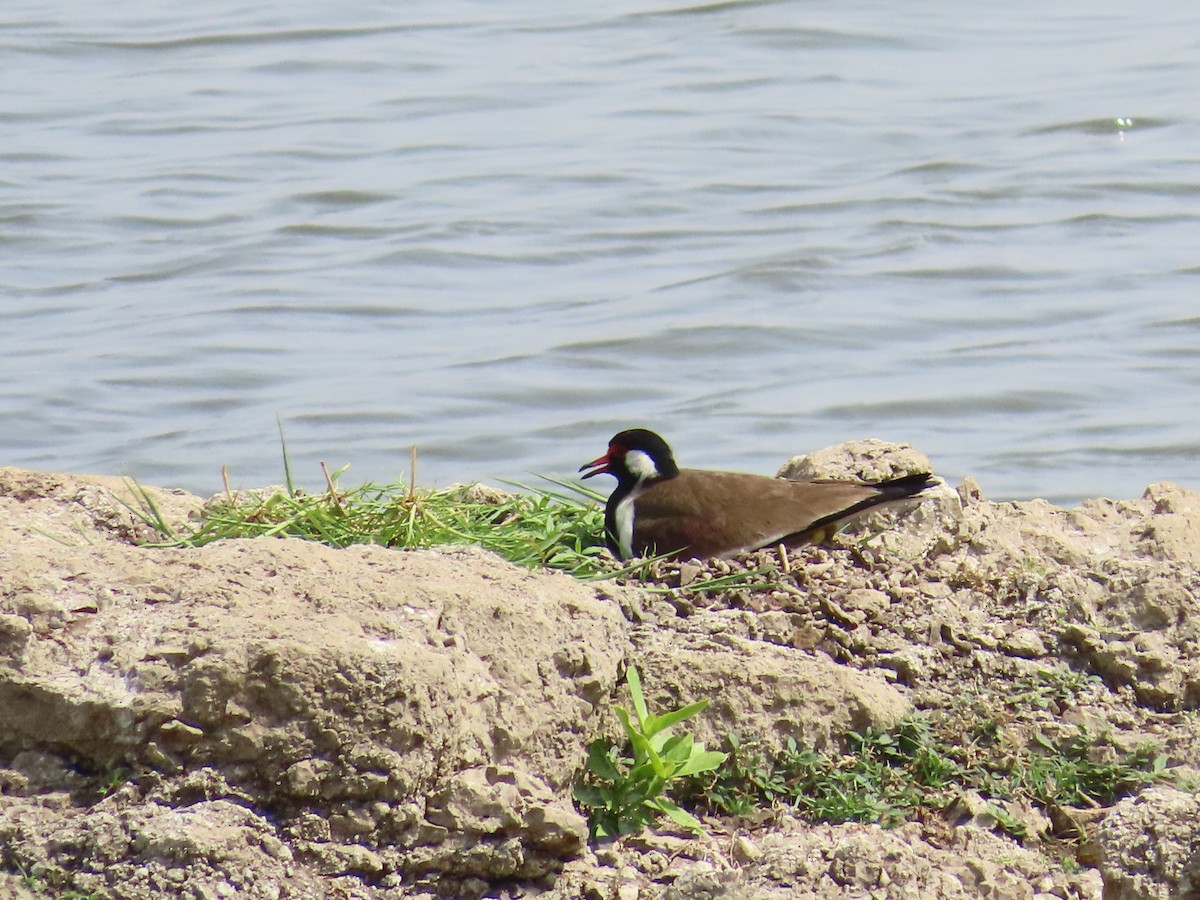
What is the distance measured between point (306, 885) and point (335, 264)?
9.65m

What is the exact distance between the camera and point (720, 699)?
13.0 ft

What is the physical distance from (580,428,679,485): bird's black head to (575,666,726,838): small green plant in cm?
157

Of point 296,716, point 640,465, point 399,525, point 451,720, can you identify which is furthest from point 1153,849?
point 640,465

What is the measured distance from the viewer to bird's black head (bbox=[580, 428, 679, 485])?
523 centimetres

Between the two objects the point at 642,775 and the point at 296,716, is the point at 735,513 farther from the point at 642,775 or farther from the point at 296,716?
the point at 296,716

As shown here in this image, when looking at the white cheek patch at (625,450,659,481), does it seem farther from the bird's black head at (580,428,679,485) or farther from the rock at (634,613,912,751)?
the rock at (634,613,912,751)

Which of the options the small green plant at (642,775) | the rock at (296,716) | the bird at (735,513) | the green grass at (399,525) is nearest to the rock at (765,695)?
the small green plant at (642,775)

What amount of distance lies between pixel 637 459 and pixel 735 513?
507 millimetres

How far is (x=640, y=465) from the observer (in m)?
5.25

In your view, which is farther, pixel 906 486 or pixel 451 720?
pixel 906 486

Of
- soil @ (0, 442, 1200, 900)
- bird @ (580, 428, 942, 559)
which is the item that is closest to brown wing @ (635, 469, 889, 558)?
bird @ (580, 428, 942, 559)

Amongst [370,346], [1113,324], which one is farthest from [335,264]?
[1113,324]

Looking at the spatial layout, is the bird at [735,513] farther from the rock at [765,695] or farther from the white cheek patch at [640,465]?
the rock at [765,695]

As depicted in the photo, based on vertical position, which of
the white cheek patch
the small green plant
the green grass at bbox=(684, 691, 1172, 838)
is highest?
the white cheek patch
